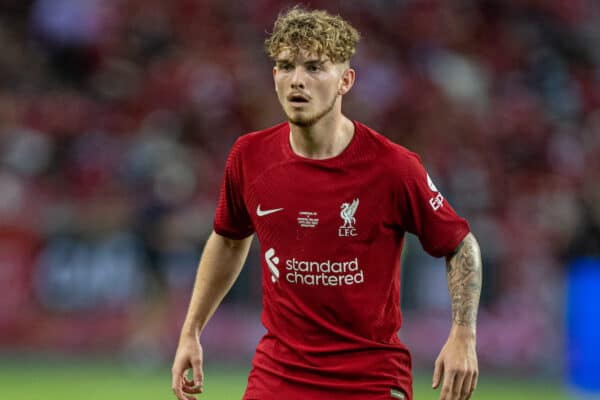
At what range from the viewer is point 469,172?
13602mm

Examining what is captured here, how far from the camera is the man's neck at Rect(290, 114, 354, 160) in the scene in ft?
16.0

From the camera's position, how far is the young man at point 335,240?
15.6 feet

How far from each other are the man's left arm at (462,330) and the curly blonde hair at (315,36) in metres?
0.95

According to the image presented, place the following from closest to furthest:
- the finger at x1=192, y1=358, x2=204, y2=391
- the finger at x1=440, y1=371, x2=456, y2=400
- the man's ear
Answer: the finger at x1=440, y1=371, x2=456, y2=400
the man's ear
the finger at x1=192, y1=358, x2=204, y2=391

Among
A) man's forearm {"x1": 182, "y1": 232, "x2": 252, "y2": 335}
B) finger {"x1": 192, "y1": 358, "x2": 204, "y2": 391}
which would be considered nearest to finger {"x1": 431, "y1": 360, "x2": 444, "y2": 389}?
finger {"x1": 192, "y1": 358, "x2": 204, "y2": 391}

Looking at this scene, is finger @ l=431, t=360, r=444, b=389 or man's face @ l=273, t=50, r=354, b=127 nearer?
finger @ l=431, t=360, r=444, b=389

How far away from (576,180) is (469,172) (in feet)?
5.72

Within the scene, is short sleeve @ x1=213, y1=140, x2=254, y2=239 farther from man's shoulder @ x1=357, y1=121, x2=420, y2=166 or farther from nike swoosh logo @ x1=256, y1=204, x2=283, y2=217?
man's shoulder @ x1=357, y1=121, x2=420, y2=166

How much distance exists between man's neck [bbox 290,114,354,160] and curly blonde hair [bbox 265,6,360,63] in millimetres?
270

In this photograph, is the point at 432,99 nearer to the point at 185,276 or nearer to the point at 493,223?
the point at 493,223

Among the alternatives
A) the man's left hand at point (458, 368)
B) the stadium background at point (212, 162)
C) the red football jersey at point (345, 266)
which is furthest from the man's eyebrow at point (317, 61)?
the stadium background at point (212, 162)

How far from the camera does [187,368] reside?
5105 millimetres

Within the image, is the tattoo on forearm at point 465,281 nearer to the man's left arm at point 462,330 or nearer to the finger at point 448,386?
the man's left arm at point 462,330

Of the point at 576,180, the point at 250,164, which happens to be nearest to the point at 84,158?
the point at 576,180
